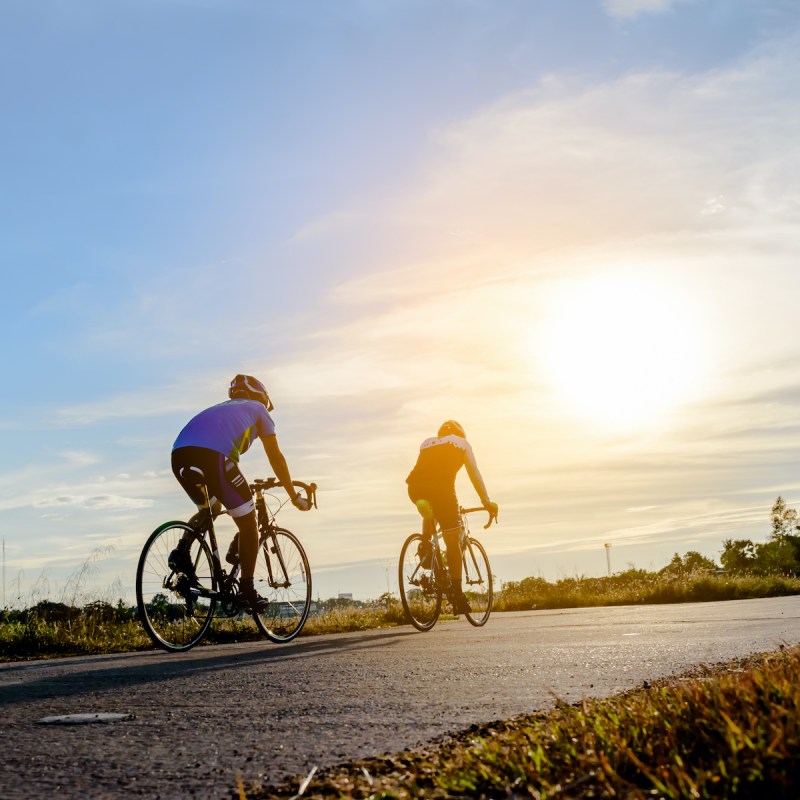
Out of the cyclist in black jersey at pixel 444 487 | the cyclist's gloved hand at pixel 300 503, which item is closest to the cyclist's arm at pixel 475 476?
the cyclist in black jersey at pixel 444 487

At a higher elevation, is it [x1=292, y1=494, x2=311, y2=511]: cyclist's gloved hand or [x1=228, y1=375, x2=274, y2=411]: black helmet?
[x1=228, y1=375, x2=274, y2=411]: black helmet

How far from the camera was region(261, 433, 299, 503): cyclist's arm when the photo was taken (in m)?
8.83

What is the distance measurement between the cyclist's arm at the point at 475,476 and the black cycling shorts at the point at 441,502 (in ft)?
0.93

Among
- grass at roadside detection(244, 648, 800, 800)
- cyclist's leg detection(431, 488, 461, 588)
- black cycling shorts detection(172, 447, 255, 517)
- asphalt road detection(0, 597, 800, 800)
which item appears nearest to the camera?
grass at roadside detection(244, 648, 800, 800)

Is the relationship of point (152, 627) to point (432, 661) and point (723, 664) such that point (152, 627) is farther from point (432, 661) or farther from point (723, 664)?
point (723, 664)

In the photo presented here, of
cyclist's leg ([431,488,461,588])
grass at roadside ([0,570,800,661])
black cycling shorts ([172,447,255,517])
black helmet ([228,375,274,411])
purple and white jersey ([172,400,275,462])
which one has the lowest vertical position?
grass at roadside ([0,570,800,661])

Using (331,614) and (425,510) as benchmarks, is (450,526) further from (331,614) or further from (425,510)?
(331,614)

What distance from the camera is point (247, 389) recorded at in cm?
904

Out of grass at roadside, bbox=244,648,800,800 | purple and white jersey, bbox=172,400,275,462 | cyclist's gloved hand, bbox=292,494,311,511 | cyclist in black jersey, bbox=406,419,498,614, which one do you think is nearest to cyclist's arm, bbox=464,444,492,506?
cyclist in black jersey, bbox=406,419,498,614

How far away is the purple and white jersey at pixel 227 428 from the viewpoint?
830 centimetres

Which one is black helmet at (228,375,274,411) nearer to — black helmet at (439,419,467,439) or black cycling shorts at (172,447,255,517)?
black cycling shorts at (172,447,255,517)

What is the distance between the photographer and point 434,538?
11422 millimetres

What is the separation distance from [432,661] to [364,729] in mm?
2715

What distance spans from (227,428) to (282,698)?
403cm
